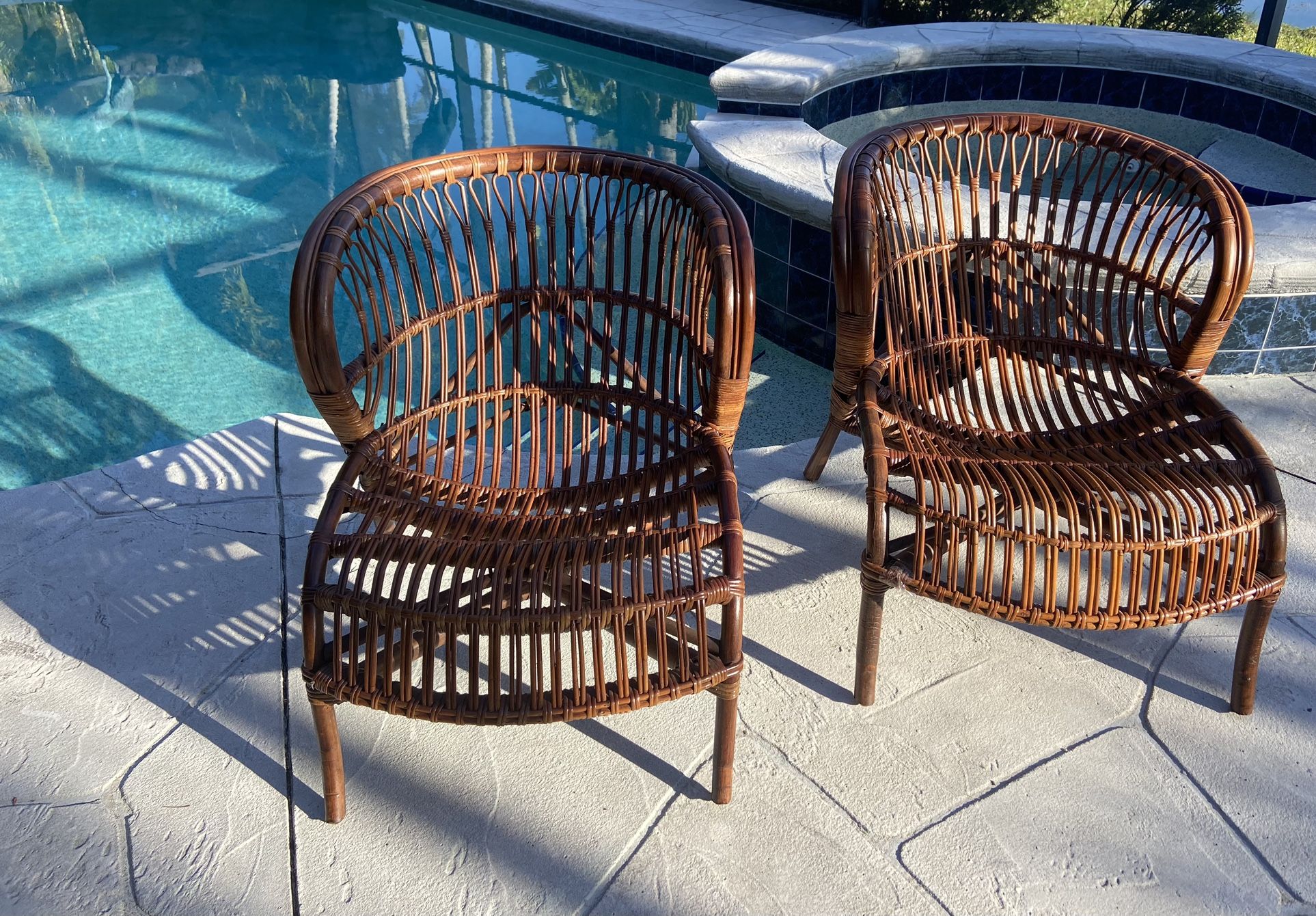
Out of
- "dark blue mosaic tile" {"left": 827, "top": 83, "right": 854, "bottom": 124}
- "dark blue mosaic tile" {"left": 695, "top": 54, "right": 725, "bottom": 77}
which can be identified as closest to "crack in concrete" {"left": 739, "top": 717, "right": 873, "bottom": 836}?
"dark blue mosaic tile" {"left": 827, "top": 83, "right": 854, "bottom": 124}

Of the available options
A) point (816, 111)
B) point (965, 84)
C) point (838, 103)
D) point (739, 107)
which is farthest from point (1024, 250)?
point (965, 84)

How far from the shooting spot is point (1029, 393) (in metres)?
2.73

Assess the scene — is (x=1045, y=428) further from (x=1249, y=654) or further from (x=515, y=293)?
(x=515, y=293)

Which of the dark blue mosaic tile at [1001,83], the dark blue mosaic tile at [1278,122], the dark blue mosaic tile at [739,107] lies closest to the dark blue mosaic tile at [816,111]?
the dark blue mosaic tile at [739,107]

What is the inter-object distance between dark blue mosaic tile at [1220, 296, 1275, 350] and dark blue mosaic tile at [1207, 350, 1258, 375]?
2 cm

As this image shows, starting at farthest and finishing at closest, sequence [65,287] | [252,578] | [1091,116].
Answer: [1091,116], [65,287], [252,578]

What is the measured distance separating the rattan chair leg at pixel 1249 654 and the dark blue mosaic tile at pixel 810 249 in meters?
1.78

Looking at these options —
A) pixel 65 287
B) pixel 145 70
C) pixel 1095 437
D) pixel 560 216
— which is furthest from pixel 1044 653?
pixel 145 70

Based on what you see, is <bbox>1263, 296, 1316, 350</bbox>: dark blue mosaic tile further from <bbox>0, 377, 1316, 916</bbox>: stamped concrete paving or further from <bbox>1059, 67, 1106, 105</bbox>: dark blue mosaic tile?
<bbox>1059, 67, 1106, 105</bbox>: dark blue mosaic tile

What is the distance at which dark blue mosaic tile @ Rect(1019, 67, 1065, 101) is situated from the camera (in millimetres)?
4617

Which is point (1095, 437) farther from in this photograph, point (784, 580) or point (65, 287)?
point (65, 287)

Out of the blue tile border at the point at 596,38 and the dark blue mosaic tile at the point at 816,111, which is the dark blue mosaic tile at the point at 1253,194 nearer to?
the dark blue mosaic tile at the point at 816,111

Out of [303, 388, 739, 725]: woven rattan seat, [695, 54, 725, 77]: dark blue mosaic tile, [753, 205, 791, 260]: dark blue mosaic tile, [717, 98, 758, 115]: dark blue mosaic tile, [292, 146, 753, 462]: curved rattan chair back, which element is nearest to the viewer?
[303, 388, 739, 725]: woven rattan seat

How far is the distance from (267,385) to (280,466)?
132cm
